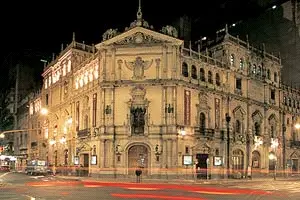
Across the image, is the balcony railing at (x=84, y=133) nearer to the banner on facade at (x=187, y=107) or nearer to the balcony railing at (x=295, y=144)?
the banner on facade at (x=187, y=107)

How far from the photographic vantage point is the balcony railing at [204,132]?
194 ft

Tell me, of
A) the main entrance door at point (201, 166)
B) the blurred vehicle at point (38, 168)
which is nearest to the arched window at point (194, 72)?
the main entrance door at point (201, 166)

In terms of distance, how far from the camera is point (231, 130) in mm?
65250

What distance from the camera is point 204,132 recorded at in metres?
59.9

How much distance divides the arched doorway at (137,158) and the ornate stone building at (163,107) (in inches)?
4.7

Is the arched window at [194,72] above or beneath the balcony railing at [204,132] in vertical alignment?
above

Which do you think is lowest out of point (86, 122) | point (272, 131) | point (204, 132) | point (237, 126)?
point (204, 132)

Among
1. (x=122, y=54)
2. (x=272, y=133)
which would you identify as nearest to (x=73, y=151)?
(x=122, y=54)

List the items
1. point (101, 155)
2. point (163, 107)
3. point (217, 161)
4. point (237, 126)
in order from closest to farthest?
1. point (163, 107)
2. point (101, 155)
3. point (217, 161)
4. point (237, 126)

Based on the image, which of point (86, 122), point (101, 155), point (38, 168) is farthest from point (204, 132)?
point (38, 168)

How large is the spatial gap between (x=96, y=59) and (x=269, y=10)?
127 feet

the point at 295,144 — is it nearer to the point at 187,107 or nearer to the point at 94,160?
the point at 187,107

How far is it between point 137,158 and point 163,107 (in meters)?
6.84

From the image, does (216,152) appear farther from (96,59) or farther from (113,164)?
(96,59)
